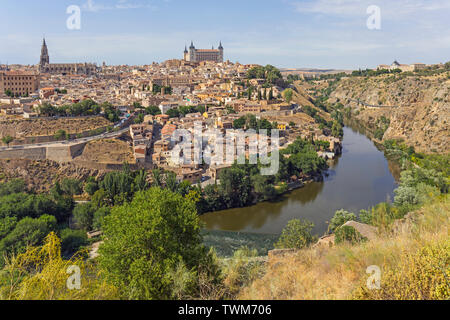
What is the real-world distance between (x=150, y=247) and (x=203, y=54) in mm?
44256

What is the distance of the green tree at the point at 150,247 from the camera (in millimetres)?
2861

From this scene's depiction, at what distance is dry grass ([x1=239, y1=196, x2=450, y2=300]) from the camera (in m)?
2.19

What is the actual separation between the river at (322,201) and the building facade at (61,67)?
3224 centimetres

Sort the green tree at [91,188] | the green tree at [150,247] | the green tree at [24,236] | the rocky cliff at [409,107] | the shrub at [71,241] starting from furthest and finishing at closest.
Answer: the rocky cliff at [409,107] → the green tree at [91,188] → the shrub at [71,241] → the green tree at [24,236] → the green tree at [150,247]

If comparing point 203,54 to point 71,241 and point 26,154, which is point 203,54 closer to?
point 26,154

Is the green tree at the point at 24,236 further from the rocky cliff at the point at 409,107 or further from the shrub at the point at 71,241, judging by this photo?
the rocky cliff at the point at 409,107

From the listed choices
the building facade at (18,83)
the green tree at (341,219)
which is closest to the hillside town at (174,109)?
the building facade at (18,83)

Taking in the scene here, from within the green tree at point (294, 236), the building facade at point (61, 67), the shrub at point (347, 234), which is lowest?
the green tree at point (294, 236)

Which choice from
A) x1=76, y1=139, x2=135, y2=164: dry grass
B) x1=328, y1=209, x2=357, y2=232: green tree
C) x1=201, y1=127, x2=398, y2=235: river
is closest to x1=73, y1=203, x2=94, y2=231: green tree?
x1=201, y1=127, x2=398, y2=235: river

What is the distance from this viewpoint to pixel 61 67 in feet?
120

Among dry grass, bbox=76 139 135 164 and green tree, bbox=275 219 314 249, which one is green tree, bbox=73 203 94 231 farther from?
green tree, bbox=275 219 314 249

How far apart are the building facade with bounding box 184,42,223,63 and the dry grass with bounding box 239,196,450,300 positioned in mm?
43988

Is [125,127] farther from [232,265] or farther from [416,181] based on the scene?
[232,265]
